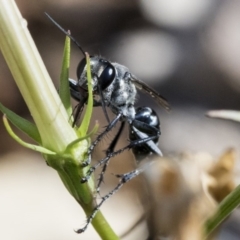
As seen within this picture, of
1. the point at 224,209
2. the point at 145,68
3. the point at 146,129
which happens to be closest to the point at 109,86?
the point at 146,129

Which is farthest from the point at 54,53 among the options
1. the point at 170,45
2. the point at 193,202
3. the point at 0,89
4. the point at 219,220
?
the point at 219,220

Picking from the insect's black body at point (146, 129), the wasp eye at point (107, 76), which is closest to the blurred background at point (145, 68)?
the insect's black body at point (146, 129)

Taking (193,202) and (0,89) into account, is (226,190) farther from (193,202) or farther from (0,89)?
(0,89)

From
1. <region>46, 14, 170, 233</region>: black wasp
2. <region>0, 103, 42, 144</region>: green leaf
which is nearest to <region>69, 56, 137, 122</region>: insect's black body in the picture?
<region>46, 14, 170, 233</region>: black wasp

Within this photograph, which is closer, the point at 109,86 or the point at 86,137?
the point at 86,137

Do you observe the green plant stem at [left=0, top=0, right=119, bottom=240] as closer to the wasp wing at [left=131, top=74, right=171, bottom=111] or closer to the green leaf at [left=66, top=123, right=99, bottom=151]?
the green leaf at [left=66, top=123, right=99, bottom=151]

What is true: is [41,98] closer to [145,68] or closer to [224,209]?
[224,209]
